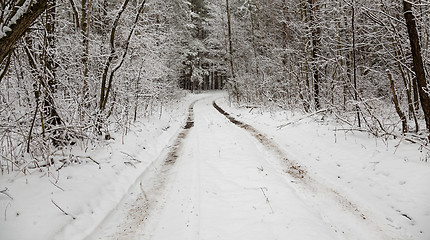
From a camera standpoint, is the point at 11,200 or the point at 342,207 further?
the point at 342,207

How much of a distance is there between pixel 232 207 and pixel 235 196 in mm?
372

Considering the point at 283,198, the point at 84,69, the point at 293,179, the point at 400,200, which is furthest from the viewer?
the point at 84,69

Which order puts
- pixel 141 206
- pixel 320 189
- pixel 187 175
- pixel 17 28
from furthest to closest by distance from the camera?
pixel 187 175, pixel 320 189, pixel 141 206, pixel 17 28

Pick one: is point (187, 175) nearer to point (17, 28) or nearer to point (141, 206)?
point (141, 206)

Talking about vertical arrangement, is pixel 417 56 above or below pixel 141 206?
above

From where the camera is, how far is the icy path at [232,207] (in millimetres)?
3068

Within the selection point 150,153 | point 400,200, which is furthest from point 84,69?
point 400,200

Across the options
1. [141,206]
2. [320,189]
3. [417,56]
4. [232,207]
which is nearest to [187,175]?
[141,206]

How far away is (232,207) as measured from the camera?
12.1ft

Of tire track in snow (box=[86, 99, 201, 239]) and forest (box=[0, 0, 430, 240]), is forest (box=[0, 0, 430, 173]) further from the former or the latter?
tire track in snow (box=[86, 99, 201, 239])

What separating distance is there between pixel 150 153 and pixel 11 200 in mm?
3804

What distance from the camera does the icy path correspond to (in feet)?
10.1

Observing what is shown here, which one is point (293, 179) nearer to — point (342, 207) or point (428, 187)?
point (342, 207)

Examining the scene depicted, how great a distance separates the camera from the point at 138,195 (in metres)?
4.41
